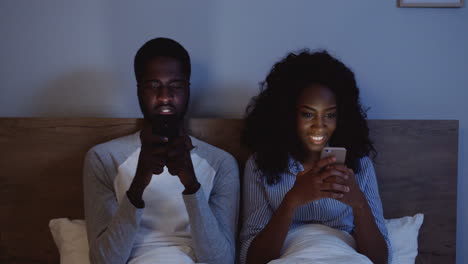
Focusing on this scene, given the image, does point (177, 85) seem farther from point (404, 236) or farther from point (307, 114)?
→ point (404, 236)

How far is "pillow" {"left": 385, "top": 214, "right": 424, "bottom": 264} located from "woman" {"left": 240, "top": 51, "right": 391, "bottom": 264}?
110mm

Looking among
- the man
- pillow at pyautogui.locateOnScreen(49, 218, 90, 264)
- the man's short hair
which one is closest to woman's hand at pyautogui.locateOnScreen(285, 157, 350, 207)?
the man

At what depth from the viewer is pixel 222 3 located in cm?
148

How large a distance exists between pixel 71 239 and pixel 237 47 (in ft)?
2.65

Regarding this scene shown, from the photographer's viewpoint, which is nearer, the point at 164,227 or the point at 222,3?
the point at 164,227

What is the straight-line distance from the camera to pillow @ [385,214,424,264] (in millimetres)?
1277

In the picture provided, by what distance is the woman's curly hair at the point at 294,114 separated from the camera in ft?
4.07

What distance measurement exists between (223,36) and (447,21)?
75 centimetres

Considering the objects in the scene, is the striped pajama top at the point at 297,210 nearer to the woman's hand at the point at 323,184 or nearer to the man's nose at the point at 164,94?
the woman's hand at the point at 323,184

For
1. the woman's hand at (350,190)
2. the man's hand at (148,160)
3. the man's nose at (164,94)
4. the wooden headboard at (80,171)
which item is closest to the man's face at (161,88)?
the man's nose at (164,94)

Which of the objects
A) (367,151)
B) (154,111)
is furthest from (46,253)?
(367,151)

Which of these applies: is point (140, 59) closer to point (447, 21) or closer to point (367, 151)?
point (367, 151)

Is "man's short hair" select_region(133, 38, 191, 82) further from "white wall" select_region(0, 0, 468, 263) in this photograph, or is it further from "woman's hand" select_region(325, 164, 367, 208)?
"woman's hand" select_region(325, 164, 367, 208)

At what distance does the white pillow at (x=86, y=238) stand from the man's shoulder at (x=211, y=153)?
0.42 meters
